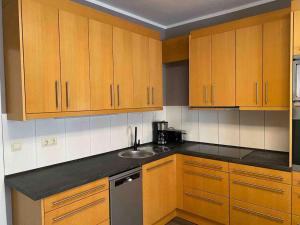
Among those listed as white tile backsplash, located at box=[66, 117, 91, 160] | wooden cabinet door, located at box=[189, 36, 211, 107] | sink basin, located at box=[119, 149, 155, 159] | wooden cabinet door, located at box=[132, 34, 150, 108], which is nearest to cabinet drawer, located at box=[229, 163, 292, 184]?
wooden cabinet door, located at box=[189, 36, 211, 107]

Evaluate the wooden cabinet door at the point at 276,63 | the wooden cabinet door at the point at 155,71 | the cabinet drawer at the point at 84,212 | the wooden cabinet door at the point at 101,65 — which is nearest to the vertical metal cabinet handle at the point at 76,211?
the cabinet drawer at the point at 84,212

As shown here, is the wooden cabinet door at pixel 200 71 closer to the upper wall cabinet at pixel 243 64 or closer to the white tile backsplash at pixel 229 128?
the upper wall cabinet at pixel 243 64

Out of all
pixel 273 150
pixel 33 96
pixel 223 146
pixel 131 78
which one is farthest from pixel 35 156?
pixel 273 150

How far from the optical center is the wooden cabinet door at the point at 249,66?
86.8 inches

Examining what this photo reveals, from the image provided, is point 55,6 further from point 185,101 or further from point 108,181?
point 185,101

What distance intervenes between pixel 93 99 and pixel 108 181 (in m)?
0.76

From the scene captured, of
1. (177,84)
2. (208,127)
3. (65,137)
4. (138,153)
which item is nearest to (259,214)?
(208,127)

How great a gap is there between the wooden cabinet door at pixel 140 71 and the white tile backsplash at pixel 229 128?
100 centimetres

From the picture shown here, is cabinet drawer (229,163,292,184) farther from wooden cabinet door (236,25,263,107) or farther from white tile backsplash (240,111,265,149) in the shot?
wooden cabinet door (236,25,263,107)

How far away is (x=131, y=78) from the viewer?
8.05 ft

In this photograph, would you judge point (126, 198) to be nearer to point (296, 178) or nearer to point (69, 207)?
point (69, 207)

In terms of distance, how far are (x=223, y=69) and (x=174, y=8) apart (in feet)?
3.17

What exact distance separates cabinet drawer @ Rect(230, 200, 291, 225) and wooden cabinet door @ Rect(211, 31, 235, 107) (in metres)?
1.05

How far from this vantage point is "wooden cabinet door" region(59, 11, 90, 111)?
1.83 metres
